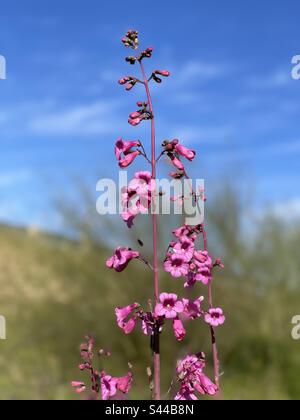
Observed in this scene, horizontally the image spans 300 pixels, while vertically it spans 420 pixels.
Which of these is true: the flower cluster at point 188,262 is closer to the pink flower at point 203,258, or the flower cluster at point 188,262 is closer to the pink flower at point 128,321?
the pink flower at point 203,258

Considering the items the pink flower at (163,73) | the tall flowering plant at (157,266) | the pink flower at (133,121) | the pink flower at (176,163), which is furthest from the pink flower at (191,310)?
the pink flower at (163,73)

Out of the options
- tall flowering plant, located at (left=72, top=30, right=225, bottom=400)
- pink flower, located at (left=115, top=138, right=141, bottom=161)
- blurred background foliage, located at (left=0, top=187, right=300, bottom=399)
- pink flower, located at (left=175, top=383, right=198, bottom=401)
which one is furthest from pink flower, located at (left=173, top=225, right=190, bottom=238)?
blurred background foliage, located at (left=0, top=187, right=300, bottom=399)

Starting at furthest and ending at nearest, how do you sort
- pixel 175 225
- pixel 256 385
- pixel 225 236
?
pixel 256 385 < pixel 225 236 < pixel 175 225

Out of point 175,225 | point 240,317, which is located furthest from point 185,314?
point 240,317

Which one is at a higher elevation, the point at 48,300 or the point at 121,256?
the point at 48,300

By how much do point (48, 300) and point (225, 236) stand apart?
310cm

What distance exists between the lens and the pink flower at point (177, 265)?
2061 millimetres

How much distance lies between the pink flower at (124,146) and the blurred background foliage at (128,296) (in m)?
7.19

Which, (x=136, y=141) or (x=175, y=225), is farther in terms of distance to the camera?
(x=175, y=225)

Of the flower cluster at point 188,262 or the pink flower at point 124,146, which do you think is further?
the pink flower at point 124,146

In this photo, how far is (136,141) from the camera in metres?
2.32

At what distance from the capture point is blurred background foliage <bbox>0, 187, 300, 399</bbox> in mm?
9828
